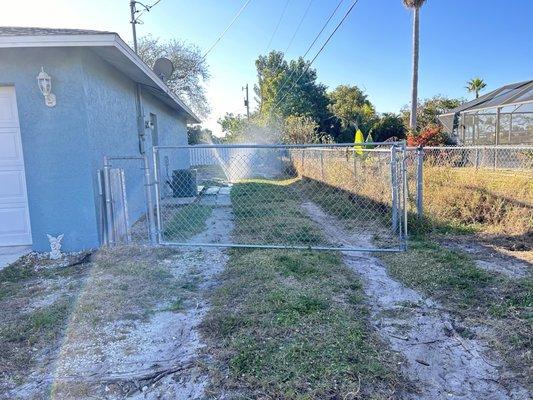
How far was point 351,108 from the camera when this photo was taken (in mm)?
29797

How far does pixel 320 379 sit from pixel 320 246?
3.37m

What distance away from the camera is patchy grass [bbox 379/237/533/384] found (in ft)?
9.47

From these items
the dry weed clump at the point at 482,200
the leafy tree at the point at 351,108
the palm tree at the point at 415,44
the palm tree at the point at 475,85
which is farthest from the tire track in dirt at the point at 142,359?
the palm tree at the point at 475,85

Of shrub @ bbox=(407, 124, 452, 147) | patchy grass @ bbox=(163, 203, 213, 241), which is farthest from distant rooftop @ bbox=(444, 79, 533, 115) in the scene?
patchy grass @ bbox=(163, 203, 213, 241)

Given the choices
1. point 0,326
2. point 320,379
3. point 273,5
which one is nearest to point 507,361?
point 320,379

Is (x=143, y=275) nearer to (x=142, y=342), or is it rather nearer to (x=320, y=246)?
(x=142, y=342)

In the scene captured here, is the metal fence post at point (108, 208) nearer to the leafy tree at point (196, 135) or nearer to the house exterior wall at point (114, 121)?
the house exterior wall at point (114, 121)

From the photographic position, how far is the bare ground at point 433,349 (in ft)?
7.92

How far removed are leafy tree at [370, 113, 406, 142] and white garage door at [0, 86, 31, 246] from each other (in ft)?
87.0

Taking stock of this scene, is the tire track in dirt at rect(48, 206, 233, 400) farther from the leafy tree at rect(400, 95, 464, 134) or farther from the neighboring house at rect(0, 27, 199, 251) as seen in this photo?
the leafy tree at rect(400, 95, 464, 134)

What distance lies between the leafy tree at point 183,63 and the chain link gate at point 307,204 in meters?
16.5

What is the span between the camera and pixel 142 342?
3.07 meters

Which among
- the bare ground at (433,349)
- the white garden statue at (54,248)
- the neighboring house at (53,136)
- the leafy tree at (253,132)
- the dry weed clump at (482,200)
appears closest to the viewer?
the bare ground at (433,349)

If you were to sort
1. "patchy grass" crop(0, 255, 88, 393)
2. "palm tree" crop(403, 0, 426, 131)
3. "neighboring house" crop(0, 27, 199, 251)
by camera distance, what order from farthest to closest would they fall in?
"palm tree" crop(403, 0, 426, 131)
"neighboring house" crop(0, 27, 199, 251)
"patchy grass" crop(0, 255, 88, 393)
